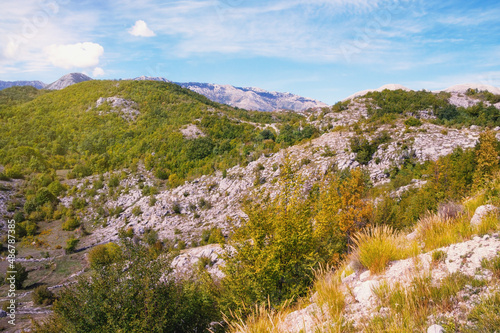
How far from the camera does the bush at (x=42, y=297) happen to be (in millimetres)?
18562

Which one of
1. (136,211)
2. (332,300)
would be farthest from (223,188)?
(332,300)

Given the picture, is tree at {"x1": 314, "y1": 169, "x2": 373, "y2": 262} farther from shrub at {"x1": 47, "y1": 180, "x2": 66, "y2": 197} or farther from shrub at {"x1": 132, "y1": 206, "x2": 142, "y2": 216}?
shrub at {"x1": 47, "y1": 180, "x2": 66, "y2": 197}

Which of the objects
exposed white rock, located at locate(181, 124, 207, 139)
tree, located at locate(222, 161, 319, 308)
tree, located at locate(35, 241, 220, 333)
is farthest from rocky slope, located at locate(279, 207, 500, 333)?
exposed white rock, located at locate(181, 124, 207, 139)

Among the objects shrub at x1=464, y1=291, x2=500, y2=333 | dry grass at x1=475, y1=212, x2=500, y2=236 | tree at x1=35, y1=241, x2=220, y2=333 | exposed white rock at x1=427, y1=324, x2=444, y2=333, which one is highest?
dry grass at x1=475, y1=212, x2=500, y2=236

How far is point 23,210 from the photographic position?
33719 mm

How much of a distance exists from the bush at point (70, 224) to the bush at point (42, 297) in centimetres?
1388

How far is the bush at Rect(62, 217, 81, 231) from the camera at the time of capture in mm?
31312

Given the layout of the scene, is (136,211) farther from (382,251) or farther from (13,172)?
(382,251)

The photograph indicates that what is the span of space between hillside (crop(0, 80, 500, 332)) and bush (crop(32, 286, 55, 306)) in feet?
1.20

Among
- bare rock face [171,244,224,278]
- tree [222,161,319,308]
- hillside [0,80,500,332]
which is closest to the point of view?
tree [222,161,319,308]

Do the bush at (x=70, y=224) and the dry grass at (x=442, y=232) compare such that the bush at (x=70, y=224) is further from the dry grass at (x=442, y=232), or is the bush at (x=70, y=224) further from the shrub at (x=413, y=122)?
the shrub at (x=413, y=122)

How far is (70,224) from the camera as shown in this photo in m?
31.4

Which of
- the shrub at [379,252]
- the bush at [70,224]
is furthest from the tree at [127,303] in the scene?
the bush at [70,224]

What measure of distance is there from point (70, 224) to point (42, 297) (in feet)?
48.0
